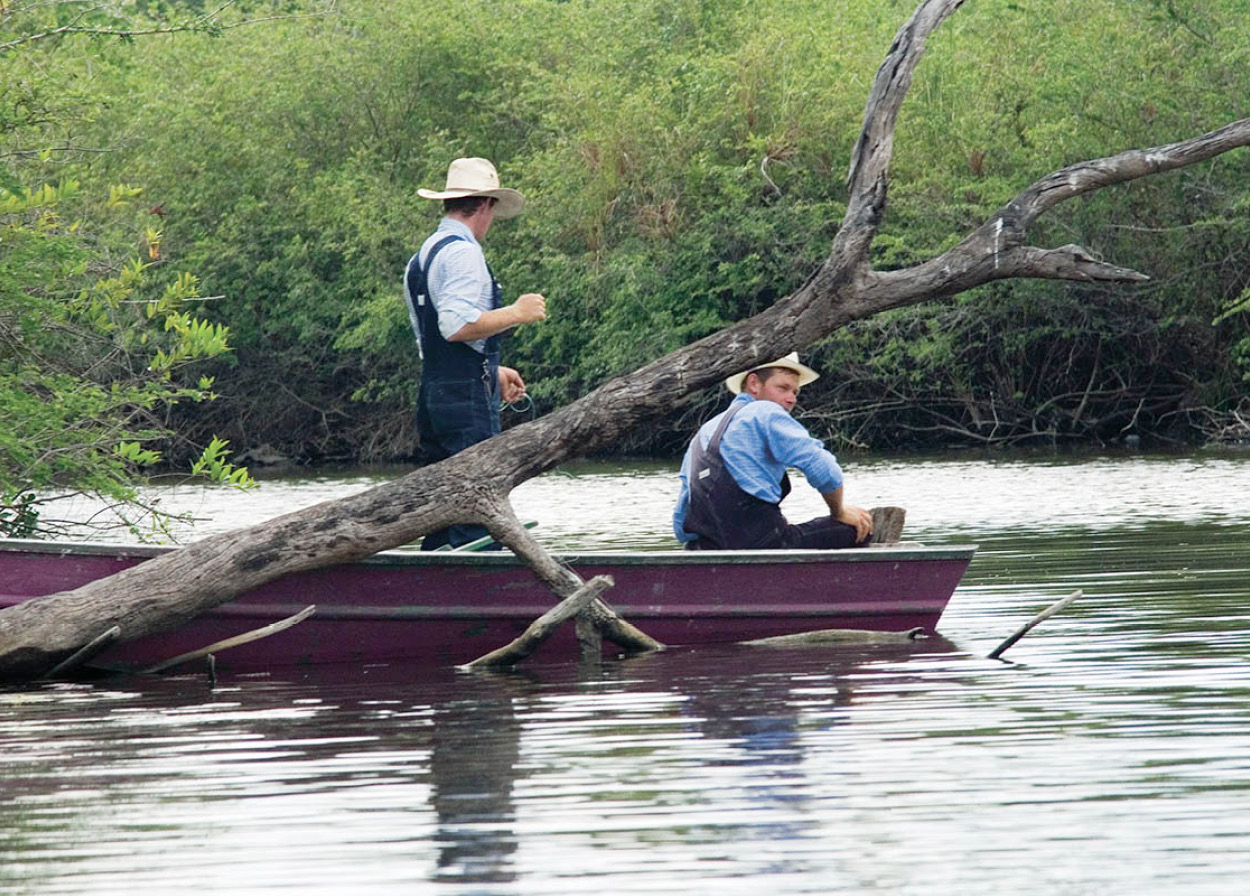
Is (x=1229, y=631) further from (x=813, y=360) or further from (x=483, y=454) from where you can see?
(x=813, y=360)

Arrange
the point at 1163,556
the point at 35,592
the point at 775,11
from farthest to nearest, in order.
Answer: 1. the point at 775,11
2. the point at 1163,556
3. the point at 35,592

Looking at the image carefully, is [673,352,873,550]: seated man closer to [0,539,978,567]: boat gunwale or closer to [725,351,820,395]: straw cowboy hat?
Answer: [725,351,820,395]: straw cowboy hat

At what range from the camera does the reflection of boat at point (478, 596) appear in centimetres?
897

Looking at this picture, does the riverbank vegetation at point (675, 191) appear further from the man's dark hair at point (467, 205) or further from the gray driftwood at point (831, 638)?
the gray driftwood at point (831, 638)

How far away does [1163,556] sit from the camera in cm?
1282

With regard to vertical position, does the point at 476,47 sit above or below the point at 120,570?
above

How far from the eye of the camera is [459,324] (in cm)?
927

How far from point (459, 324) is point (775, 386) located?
140cm

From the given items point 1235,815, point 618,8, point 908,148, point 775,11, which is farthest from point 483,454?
point 618,8

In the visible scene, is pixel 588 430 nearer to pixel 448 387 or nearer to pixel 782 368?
pixel 448 387

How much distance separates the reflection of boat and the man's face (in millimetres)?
767

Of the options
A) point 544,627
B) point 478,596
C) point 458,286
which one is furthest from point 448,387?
point 544,627

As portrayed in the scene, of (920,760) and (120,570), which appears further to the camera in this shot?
(120,570)

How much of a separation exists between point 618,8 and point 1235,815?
32.3m
